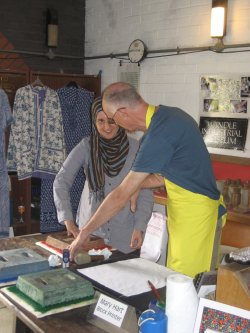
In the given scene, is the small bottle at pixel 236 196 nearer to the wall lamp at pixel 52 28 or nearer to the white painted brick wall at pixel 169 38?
the white painted brick wall at pixel 169 38

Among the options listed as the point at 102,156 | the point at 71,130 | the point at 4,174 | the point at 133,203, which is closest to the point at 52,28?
the point at 71,130

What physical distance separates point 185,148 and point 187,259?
21.5 inches

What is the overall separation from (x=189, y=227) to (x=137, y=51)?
10.1 ft

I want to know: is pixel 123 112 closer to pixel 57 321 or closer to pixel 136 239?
pixel 136 239

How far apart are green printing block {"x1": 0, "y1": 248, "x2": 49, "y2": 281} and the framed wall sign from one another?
2.40 meters

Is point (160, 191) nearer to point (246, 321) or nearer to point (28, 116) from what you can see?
point (28, 116)

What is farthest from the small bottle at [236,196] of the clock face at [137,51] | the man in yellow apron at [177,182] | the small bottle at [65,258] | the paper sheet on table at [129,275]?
the small bottle at [65,258]

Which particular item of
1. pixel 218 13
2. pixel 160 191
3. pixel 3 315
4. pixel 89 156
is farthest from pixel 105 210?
pixel 218 13

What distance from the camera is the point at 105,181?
108 inches

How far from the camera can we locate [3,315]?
348 centimetres

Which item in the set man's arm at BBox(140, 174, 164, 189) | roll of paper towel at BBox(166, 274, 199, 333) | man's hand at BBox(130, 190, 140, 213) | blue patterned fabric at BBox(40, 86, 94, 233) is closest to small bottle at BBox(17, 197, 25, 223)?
blue patterned fabric at BBox(40, 86, 94, 233)

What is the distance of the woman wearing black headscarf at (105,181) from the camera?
2646 millimetres

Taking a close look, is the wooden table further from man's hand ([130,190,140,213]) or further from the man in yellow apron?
man's hand ([130,190,140,213])

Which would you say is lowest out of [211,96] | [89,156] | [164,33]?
[89,156]
